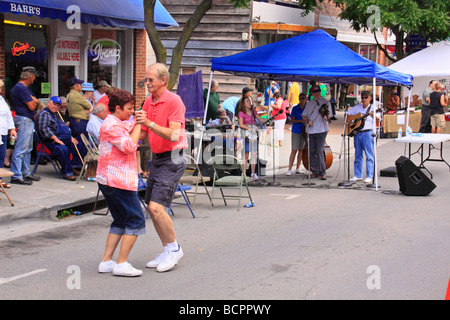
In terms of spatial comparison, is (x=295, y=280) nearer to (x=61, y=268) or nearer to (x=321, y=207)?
(x=61, y=268)

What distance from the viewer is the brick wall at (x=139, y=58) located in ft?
52.3

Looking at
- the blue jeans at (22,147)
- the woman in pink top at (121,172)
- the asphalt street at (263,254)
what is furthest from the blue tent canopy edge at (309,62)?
the woman in pink top at (121,172)

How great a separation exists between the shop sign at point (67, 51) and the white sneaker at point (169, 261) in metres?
8.58

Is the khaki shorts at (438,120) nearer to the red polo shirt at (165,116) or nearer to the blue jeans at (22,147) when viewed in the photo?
the blue jeans at (22,147)

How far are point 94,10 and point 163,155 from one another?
7633 millimetres

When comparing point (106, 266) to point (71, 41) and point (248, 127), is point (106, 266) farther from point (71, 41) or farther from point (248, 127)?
point (71, 41)

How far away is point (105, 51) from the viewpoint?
50.1 ft

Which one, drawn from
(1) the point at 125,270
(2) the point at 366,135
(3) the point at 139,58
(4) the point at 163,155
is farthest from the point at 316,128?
(1) the point at 125,270

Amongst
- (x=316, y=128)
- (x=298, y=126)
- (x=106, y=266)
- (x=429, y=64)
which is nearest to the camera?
(x=106, y=266)

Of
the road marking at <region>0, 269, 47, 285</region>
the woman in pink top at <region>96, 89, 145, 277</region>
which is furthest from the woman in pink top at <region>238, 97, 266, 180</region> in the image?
the road marking at <region>0, 269, 47, 285</region>

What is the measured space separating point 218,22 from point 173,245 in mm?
17058

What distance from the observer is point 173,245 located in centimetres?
633

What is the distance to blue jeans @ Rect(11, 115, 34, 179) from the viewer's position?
34.7 feet
